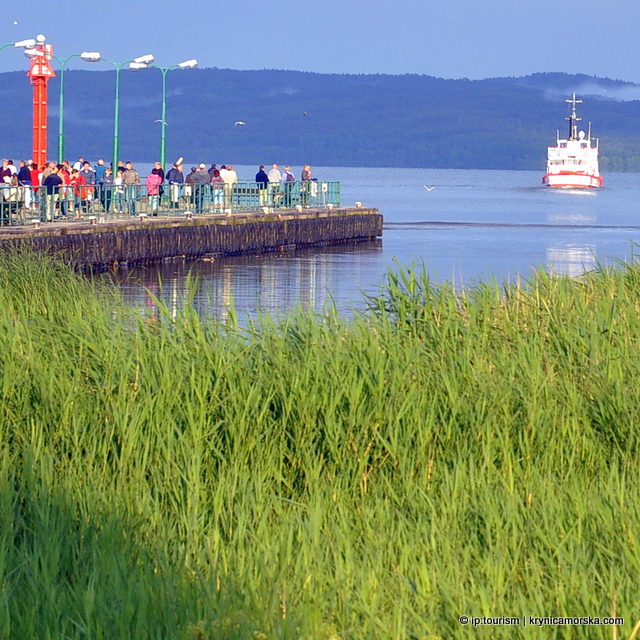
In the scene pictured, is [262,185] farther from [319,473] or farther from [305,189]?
[319,473]

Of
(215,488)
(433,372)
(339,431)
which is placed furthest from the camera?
(433,372)

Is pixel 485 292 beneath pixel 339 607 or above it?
above

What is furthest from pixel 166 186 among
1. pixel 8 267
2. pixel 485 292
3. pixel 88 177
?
pixel 485 292

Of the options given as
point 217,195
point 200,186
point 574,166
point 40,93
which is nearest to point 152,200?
point 200,186

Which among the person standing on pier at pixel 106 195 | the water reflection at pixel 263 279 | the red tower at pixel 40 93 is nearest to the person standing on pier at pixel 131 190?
the person standing on pier at pixel 106 195

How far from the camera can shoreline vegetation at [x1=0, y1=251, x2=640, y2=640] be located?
16.4ft

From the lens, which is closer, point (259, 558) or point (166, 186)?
point (259, 558)

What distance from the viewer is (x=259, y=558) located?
17.5 ft

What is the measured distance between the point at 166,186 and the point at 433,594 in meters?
32.5

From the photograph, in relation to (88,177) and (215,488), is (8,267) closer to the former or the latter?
(215,488)

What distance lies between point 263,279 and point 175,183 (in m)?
7.46

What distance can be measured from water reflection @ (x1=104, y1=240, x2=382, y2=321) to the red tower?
19.3 feet

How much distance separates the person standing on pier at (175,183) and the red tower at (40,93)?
12.0 feet

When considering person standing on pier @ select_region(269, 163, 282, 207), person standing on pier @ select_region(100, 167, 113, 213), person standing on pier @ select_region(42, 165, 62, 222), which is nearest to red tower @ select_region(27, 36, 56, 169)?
person standing on pier @ select_region(100, 167, 113, 213)
